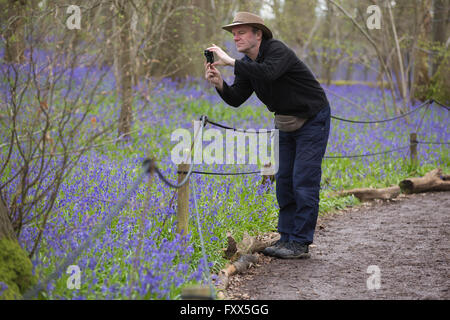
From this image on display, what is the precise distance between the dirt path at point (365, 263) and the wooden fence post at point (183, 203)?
0.60 meters

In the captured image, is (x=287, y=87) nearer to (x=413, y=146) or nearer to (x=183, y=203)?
(x=183, y=203)

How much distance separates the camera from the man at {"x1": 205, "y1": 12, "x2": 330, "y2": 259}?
14.6ft

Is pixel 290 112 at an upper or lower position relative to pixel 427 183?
upper

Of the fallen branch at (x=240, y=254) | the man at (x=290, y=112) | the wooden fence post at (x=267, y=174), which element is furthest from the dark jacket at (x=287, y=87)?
the wooden fence post at (x=267, y=174)

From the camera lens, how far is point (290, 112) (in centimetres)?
465

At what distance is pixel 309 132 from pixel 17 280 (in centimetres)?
268

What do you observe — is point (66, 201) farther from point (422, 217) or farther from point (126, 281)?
point (422, 217)

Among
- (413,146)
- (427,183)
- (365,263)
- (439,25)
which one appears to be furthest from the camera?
(439,25)

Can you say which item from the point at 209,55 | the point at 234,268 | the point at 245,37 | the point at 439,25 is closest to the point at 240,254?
the point at 234,268

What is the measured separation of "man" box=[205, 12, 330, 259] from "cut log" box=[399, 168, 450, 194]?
146 inches

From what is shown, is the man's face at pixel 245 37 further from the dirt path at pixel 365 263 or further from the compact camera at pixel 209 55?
the dirt path at pixel 365 263

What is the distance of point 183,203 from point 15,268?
145cm

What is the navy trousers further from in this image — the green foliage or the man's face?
the green foliage
